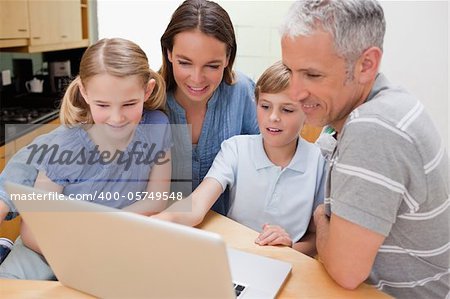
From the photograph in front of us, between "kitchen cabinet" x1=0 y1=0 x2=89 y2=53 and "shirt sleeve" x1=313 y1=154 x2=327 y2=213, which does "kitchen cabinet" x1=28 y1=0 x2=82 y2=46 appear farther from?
"shirt sleeve" x1=313 y1=154 x2=327 y2=213

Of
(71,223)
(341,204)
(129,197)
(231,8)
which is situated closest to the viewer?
(71,223)

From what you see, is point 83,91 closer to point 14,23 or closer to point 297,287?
point 297,287

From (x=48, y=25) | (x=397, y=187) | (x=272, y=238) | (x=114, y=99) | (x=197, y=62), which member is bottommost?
(x=272, y=238)

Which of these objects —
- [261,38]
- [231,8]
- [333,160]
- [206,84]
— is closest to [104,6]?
[231,8]

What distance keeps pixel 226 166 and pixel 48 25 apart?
2470mm

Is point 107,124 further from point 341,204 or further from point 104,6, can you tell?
point 104,6

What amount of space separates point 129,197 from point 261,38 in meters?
2.17

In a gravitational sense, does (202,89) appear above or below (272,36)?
below

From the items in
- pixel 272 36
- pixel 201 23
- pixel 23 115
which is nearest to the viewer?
pixel 201 23

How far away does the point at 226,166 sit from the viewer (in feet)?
4.83

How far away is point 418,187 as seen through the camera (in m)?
0.90

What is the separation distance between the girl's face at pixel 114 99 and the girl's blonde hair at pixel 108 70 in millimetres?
22

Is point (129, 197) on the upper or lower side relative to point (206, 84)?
lower

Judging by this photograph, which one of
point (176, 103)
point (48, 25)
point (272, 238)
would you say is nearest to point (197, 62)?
point (176, 103)
